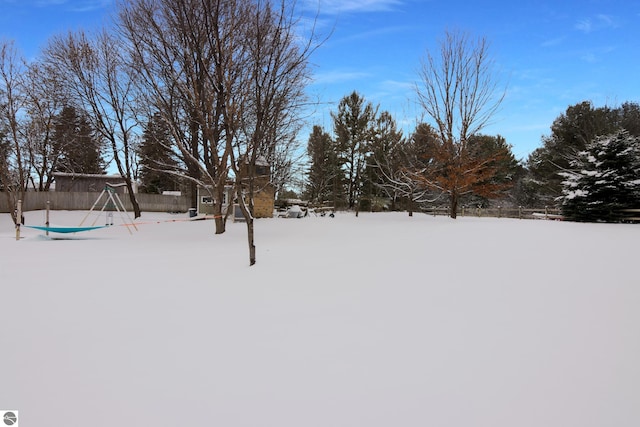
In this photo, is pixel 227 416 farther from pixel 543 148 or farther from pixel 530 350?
pixel 543 148

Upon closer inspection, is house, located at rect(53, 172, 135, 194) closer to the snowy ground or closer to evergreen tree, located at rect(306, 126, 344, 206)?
evergreen tree, located at rect(306, 126, 344, 206)

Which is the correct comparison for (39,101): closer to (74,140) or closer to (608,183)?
(74,140)

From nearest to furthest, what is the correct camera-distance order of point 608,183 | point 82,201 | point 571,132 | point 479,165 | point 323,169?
1. point 608,183
2. point 479,165
3. point 82,201
4. point 571,132
5. point 323,169

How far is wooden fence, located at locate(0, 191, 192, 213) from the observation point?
20578mm

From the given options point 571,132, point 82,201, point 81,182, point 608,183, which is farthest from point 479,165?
point 81,182

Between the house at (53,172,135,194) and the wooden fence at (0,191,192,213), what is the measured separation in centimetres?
183

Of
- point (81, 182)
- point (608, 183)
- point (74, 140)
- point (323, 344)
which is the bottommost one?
point (323, 344)

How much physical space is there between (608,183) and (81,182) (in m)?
31.4

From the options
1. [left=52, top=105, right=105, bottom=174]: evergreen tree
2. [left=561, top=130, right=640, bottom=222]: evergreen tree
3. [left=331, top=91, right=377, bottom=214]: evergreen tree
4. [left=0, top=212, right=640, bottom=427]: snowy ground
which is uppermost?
[left=331, top=91, right=377, bottom=214]: evergreen tree

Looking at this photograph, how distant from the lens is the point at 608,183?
47.5ft

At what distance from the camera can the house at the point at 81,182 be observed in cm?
2550

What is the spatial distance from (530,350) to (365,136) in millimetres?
28236

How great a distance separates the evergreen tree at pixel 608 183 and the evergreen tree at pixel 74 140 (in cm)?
2310

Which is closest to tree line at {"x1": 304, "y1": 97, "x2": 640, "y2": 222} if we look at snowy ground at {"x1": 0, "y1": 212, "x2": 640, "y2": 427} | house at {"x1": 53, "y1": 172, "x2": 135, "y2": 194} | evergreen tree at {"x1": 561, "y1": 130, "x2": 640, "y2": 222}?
evergreen tree at {"x1": 561, "y1": 130, "x2": 640, "y2": 222}
